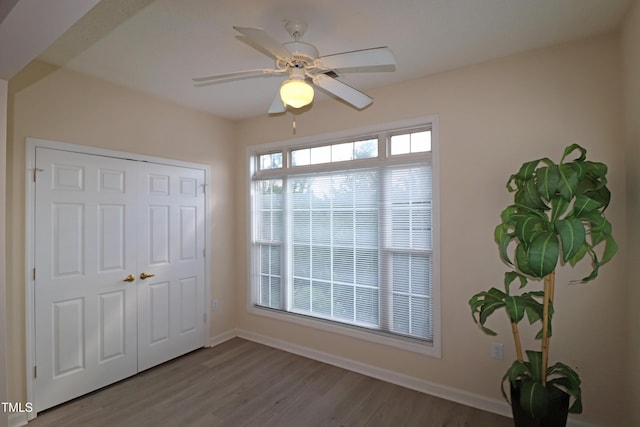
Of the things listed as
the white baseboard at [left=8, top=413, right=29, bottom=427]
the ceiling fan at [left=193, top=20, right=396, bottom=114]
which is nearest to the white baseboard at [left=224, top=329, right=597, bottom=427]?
the white baseboard at [left=8, top=413, right=29, bottom=427]

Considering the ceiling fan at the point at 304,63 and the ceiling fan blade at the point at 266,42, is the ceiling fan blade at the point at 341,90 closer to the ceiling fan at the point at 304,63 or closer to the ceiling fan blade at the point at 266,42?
the ceiling fan at the point at 304,63

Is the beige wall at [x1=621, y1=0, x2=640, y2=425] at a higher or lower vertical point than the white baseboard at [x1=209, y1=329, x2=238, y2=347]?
higher

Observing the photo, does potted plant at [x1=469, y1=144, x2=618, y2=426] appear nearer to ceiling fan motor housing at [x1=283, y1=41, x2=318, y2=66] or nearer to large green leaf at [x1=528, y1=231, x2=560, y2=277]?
large green leaf at [x1=528, y1=231, x2=560, y2=277]

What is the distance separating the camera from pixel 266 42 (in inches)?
58.7

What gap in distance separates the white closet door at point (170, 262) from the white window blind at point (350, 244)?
2.30ft

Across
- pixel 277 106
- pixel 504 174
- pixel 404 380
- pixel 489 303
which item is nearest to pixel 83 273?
pixel 277 106

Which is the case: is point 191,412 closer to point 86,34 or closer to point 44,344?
point 44,344

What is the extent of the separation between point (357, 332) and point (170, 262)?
2.09 metres

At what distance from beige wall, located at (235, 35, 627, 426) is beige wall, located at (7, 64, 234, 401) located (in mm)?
1744

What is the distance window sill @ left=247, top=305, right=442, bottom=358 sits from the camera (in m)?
2.67

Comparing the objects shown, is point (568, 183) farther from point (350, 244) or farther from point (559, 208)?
point (350, 244)

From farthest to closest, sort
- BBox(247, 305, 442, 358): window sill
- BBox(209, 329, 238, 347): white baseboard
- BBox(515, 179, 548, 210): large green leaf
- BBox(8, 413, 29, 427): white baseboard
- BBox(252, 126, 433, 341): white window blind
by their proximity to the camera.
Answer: BBox(209, 329, 238, 347): white baseboard, BBox(252, 126, 433, 341): white window blind, BBox(247, 305, 442, 358): window sill, BBox(8, 413, 29, 427): white baseboard, BBox(515, 179, 548, 210): large green leaf

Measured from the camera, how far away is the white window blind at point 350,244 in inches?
109

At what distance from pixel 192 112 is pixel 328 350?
3039 mm
